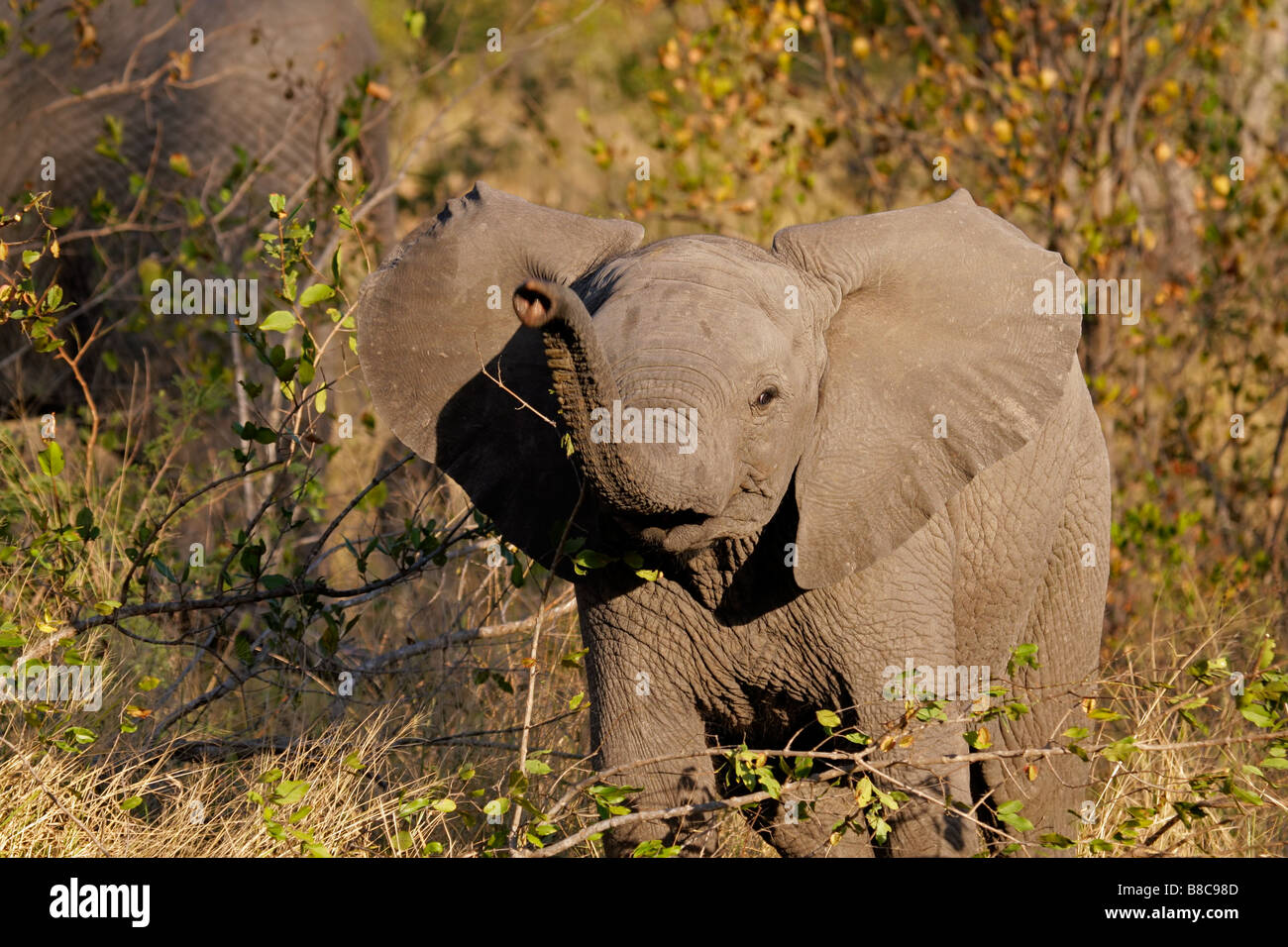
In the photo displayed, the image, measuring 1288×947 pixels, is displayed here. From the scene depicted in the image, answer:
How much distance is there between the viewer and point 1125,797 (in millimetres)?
5516

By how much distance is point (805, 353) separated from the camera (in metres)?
4.09

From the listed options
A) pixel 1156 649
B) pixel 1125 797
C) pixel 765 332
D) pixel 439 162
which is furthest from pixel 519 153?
pixel 765 332

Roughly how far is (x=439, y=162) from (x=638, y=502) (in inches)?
398

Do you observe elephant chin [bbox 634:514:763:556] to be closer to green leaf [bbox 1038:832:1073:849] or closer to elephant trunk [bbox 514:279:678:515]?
elephant trunk [bbox 514:279:678:515]

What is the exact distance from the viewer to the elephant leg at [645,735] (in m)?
4.50

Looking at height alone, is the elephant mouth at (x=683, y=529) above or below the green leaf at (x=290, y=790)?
above

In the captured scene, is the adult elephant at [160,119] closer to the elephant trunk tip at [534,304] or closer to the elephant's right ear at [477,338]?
the elephant's right ear at [477,338]

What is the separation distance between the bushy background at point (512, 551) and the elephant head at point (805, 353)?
417 millimetres

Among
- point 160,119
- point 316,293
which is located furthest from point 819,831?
point 160,119

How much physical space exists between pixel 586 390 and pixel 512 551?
2.02 metres

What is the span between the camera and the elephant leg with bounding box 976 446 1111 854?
5102 millimetres

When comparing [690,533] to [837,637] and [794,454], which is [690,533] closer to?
[794,454]

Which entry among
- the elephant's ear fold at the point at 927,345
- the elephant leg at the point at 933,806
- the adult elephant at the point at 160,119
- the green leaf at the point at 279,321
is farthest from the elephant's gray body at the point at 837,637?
the adult elephant at the point at 160,119

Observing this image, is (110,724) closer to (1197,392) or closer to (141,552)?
(141,552)
